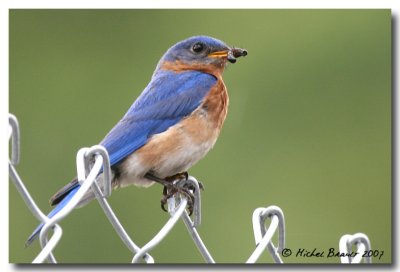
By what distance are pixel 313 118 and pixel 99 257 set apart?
1.55 m

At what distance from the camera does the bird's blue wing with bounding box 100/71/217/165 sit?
3545 mm

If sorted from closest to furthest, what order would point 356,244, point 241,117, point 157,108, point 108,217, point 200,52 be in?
point 108,217 → point 356,244 → point 157,108 → point 200,52 → point 241,117

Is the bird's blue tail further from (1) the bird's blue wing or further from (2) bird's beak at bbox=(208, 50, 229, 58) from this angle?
(2) bird's beak at bbox=(208, 50, 229, 58)

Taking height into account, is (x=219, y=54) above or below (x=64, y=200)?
above

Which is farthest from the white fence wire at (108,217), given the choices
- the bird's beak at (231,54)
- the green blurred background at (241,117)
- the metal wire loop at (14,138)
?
the bird's beak at (231,54)

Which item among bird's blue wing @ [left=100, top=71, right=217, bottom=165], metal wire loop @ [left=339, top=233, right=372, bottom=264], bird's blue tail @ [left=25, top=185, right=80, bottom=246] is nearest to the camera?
metal wire loop @ [left=339, top=233, right=372, bottom=264]

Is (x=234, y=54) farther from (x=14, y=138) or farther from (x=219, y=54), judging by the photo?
(x=14, y=138)

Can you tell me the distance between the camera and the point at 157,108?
3795 millimetres

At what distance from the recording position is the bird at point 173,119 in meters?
3.57

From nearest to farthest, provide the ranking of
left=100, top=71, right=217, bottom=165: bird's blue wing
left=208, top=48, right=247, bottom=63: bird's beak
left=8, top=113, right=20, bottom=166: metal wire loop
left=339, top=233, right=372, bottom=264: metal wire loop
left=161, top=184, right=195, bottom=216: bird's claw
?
left=8, top=113, right=20, bottom=166: metal wire loop, left=339, top=233, right=372, bottom=264: metal wire loop, left=161, top=184, right=195, bottom=216: bird's claw, left=100, top=71, right=217, bottom=165: bird's blue wing, left=208, top=48, right=247, bottom=63: bird's beak

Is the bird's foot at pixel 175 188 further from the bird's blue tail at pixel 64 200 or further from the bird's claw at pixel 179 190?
the bird's blue tail at pixel 64 200

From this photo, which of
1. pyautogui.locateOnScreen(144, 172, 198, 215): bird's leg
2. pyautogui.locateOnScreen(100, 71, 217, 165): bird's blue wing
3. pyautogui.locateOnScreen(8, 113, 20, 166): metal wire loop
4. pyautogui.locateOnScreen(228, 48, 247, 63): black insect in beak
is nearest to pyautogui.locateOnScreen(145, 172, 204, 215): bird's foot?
pyautogui.locateOnScreen(144, 172, 198, 215): bird's leg

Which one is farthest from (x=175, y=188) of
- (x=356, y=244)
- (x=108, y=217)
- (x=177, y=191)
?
(x=108, y=217)

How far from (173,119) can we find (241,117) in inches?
26.9
